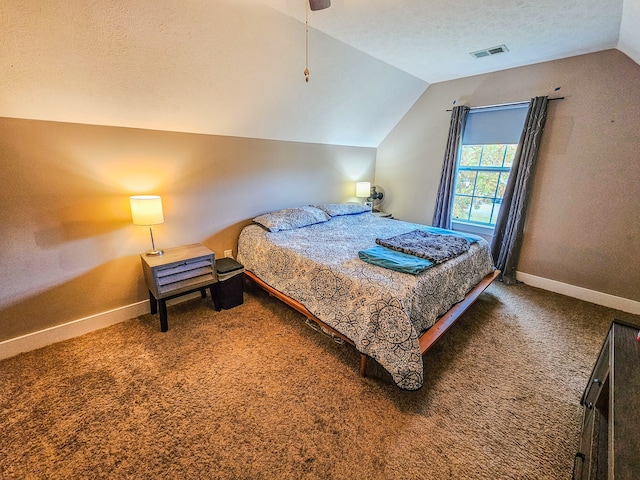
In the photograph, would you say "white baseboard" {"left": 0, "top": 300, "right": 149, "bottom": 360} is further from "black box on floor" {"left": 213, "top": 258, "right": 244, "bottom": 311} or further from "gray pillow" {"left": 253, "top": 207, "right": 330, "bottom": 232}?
"gray pillow" {"left": 253, "top": 207, "right": 330, "bottom": 232}

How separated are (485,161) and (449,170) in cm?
45

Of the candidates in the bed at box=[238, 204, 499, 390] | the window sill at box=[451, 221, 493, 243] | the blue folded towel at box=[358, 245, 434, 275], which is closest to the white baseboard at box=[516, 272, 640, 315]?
the window sill at box=[451, 221, 493, 243]

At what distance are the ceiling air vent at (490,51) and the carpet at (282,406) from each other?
8.71ft

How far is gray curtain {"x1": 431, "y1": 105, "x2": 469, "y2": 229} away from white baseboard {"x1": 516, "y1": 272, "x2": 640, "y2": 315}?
1.15 m

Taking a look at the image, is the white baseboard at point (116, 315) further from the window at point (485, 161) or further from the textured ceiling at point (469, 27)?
the textured ceiling at point (469, 27)

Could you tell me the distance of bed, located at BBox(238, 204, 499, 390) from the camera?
167 cm

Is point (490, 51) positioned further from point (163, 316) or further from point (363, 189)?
point (163, 316)

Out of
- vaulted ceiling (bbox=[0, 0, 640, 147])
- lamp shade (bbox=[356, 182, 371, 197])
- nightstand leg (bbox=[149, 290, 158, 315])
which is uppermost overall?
vaulted ceiling (bbox=[0, 0, 640, 147])

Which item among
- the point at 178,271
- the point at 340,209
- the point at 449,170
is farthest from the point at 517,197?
the point at 178,271

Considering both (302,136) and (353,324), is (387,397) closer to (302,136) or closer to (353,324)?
(353,324)

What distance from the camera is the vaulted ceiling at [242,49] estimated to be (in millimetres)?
1635

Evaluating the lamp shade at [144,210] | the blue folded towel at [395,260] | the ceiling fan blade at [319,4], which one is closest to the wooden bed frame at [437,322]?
the blue folded towel at [395,260]

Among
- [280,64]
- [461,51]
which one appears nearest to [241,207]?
[280,64]

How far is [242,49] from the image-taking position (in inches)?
85.0
